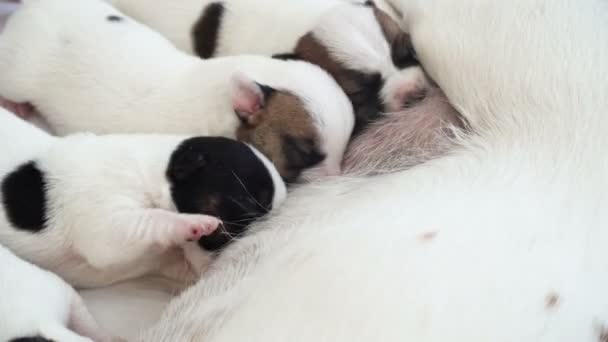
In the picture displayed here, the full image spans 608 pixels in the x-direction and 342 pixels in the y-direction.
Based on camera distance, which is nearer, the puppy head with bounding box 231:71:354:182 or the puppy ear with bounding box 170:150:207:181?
the puppy ear with bounding box 170:150:207:181

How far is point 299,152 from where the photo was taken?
1.38 metres

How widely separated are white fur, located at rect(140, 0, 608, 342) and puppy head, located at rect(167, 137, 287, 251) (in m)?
0.04

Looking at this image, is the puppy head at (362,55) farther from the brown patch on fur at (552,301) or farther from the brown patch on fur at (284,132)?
the brown patch on fur at (552,301)

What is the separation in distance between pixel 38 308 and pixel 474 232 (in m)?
0.73

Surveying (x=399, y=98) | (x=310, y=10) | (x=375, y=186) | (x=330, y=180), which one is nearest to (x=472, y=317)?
(x=375, y=186)

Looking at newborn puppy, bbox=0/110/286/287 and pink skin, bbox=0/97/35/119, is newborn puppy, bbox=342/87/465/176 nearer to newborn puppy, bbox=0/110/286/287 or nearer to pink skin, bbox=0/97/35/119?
newborn puppy, bbox=0/110/286/287

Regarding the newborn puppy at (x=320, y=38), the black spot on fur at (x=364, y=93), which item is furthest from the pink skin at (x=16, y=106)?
the black spot on fur at (x=364, y=93)

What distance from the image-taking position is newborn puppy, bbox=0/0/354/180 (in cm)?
138

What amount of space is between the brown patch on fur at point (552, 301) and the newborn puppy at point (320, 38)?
615mm

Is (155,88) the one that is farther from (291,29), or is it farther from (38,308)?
(38,308)

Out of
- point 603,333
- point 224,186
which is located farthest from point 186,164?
point 603,333

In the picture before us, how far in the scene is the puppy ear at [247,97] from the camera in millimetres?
1366

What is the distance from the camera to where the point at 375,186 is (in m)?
1.16

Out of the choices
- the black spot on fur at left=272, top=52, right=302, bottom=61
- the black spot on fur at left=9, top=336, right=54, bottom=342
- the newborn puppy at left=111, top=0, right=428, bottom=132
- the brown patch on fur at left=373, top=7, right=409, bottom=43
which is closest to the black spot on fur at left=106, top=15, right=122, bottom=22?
the newborn puppy at left=111, top=0, right=428, bottom=132
